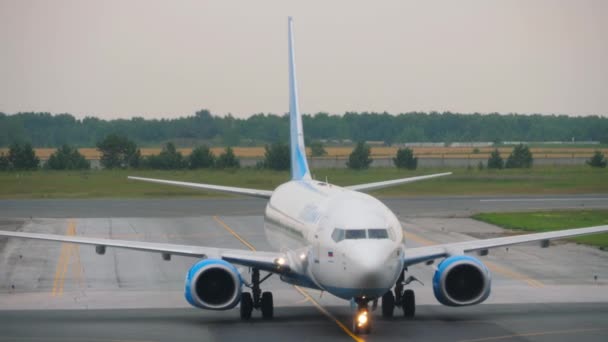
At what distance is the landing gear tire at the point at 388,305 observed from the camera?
99.2 feet

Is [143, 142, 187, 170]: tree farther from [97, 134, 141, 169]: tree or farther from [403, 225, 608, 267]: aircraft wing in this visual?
[403, 225, 608, 267]: aircraft wing

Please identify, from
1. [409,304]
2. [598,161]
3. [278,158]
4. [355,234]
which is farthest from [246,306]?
[598,161]

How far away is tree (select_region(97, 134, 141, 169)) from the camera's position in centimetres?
12100

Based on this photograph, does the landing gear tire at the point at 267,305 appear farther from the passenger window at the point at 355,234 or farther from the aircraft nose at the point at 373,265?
the aircraft nose at the point at 373,265

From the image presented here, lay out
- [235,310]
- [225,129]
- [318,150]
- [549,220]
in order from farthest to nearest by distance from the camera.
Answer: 1. [225,129]
2. [318,150]
3. [549,220]
4. [235,310]

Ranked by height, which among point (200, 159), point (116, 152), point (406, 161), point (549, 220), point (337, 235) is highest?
point (116, 152)

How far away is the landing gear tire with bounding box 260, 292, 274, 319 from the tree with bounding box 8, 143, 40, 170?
8746cm

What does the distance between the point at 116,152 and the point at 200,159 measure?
1085cm

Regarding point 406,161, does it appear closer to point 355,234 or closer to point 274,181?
point 274,181

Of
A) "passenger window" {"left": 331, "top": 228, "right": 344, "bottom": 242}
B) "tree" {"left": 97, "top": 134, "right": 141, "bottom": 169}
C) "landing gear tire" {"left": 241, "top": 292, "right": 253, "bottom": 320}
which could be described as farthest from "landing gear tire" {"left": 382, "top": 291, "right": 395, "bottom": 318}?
"tree" {"left": 97, "top": 134, "right": 141, "bottom": 169}

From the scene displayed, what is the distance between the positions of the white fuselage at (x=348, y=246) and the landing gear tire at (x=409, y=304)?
9.77 feet

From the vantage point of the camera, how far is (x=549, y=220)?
62719mm

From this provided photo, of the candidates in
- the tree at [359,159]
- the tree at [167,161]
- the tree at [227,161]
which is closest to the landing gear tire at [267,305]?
the tree at [359,159]

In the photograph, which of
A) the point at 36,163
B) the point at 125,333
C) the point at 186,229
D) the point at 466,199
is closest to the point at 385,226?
the point at 125,333
